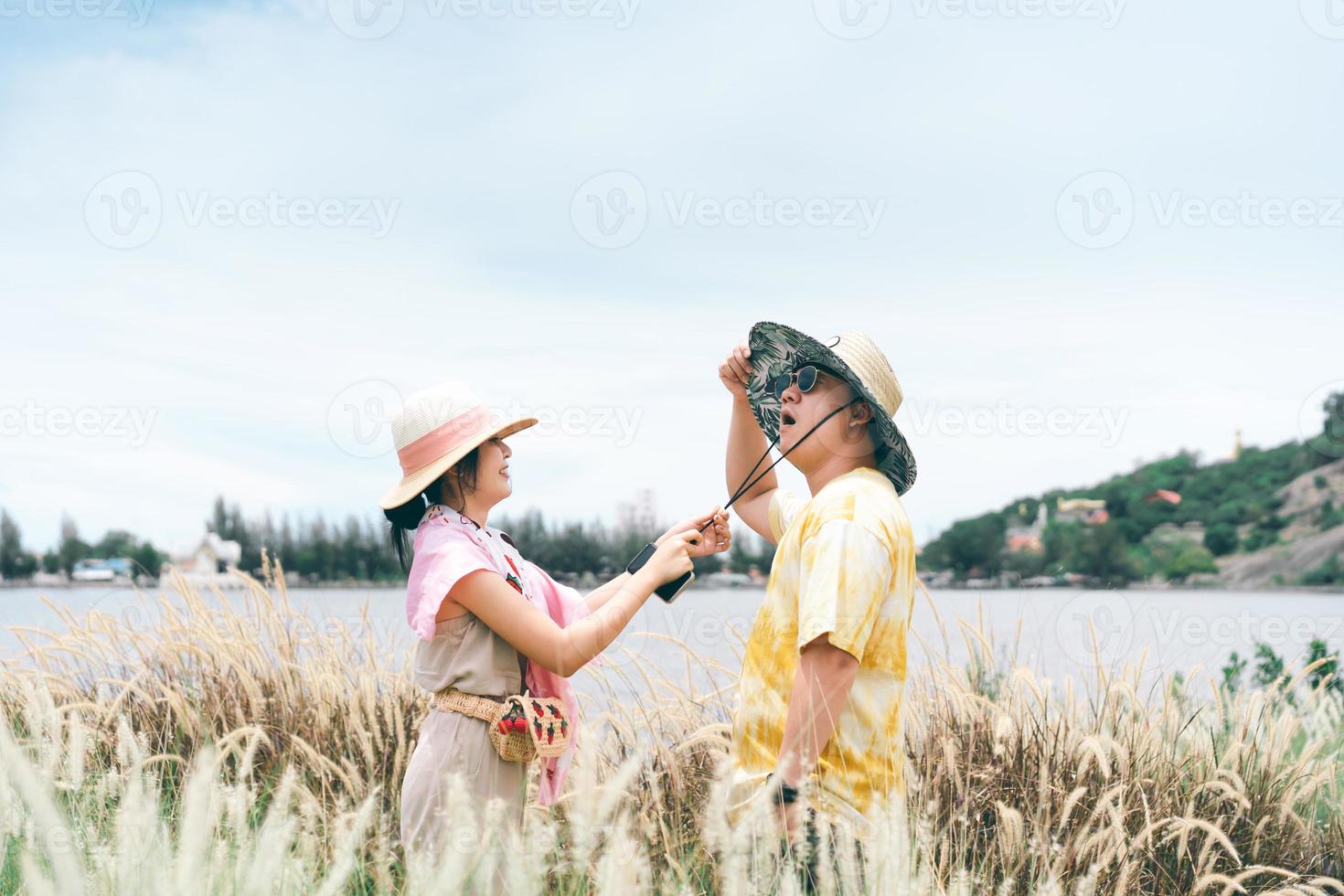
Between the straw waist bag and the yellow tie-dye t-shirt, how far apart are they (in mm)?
601

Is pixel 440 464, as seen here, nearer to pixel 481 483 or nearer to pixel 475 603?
pixel 481 483

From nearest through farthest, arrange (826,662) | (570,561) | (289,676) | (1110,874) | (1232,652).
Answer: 1. (826,662)
2. (1110,874)
3. (289,676)
4. (1232,652)
5. (570,561)

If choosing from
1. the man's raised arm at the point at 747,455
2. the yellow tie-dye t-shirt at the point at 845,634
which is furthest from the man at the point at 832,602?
the man's raised arm at the point at 747,455

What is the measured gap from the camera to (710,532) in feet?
10.2

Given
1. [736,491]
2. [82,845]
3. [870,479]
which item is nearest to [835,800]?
[870,479]

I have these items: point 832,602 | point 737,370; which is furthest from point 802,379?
point 832,602

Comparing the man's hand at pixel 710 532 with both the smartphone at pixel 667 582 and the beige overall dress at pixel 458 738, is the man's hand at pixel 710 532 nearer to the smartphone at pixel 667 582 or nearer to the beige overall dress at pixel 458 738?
the smartphone at pixel 667 582

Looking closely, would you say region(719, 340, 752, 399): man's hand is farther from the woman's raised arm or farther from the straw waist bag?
the straw waist bag

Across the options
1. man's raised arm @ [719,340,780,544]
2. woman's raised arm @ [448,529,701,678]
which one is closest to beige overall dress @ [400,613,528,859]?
woman's raised arm @ [448,529,701,678]

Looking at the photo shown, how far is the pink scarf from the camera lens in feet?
9.47

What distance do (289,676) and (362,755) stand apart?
671 millimetres

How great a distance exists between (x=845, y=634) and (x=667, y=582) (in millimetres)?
789

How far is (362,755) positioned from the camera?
5109mm

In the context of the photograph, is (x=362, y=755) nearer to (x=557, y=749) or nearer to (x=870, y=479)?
(x=557, y=749)
